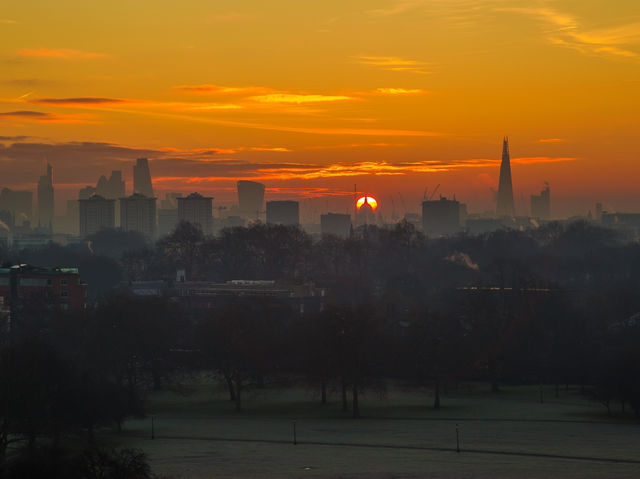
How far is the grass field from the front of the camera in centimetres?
5647

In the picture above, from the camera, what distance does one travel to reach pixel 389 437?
6794 centimetres

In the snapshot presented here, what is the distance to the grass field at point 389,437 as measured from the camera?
56.5 meters

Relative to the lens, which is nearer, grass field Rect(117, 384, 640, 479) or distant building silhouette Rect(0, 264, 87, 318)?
grass field Rect(117, 384, 640, 479)

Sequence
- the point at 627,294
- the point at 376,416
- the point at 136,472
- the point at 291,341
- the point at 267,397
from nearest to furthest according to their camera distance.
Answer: the point at 136,472 → the point at 376,416 → the point at 267,397 → the point at 291,341 → the point at 627,294

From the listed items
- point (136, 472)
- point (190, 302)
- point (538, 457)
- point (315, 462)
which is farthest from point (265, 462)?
point (190, 302)

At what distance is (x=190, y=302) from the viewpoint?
551ft

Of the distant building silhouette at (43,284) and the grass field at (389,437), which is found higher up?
the distant building silhouette at (43,284)

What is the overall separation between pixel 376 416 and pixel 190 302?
299ft

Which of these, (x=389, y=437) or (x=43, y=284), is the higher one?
(x=43, y=284)

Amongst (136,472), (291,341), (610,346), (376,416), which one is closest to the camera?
(136,472)

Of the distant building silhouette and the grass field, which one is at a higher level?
the distant building silhouette

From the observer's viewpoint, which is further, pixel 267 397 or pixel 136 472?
pixel 267 397

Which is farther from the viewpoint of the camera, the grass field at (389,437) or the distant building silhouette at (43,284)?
the distant building silhouette at (43,284)

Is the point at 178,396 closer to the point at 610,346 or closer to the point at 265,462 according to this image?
the point at 265,462
